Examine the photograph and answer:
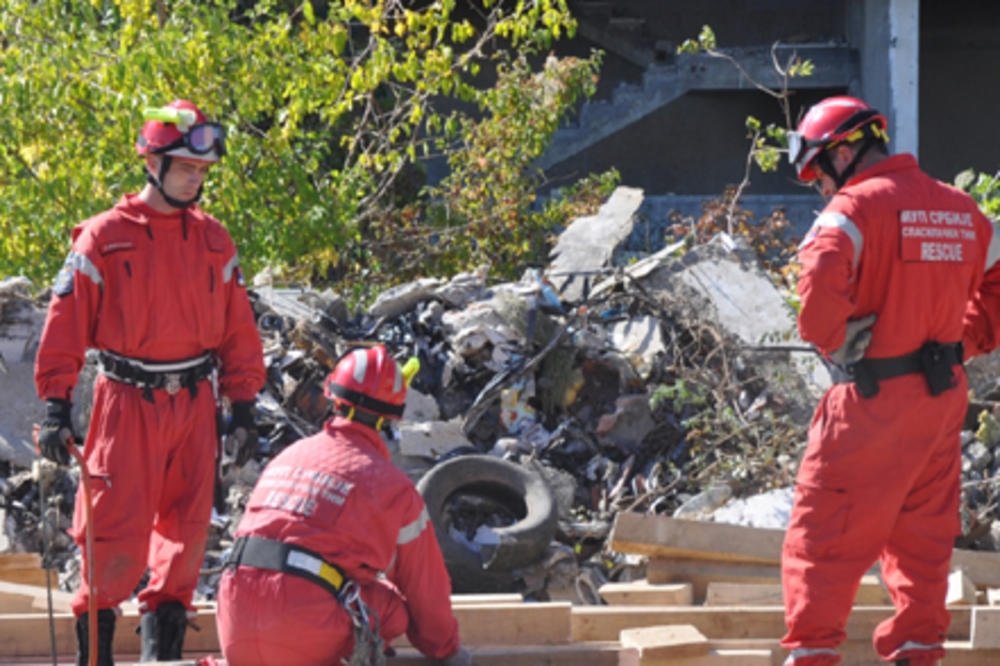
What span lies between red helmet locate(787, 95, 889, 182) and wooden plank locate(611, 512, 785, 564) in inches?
74.1

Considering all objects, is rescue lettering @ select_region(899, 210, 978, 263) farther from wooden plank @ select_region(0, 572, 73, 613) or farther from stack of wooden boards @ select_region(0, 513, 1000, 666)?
wooden plank @ select_region(0, 572, 73, 613)

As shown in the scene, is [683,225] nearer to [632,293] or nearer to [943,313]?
[632,293]

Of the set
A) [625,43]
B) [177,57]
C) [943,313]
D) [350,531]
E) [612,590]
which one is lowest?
[612,590]

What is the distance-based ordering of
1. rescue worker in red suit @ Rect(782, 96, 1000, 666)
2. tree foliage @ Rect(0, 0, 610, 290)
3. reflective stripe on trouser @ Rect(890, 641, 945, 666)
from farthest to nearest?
tree foliage @ Rect(0, 0, 610, 290)
reflective stripe on trouser @ Rect(890, 641, 945, 666)
rescue worker in red suit @ Rect(782, 96, 1000, 666)

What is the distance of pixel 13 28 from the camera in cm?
884

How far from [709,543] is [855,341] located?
172 cm

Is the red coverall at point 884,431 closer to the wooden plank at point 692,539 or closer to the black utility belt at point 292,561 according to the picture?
the wooden plank at point 692,539

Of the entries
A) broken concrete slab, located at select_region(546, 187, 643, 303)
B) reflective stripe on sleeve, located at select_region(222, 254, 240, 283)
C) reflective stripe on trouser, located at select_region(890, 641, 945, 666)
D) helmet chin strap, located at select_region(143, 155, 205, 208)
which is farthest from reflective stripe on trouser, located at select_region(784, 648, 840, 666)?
broken concrete slab, located at select_region(546, 187, 643, 303)

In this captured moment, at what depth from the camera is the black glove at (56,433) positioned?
455 cm

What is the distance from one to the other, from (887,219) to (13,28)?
6676mm

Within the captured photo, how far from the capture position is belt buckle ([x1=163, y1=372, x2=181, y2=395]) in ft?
15.7

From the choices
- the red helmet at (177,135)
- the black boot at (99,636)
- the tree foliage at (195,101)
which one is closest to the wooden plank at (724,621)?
the black boot at (99,636)

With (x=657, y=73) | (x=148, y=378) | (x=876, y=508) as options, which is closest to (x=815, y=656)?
(x=876, y=508)

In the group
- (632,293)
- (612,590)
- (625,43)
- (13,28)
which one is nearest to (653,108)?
(625,43)
